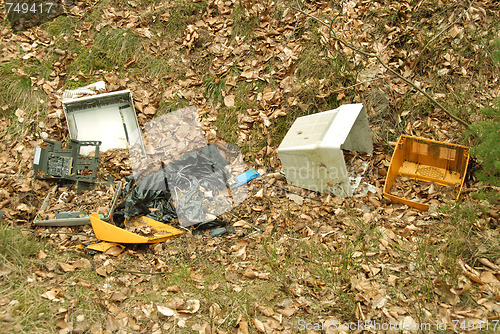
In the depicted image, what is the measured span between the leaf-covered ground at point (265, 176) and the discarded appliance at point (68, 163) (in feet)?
0.98

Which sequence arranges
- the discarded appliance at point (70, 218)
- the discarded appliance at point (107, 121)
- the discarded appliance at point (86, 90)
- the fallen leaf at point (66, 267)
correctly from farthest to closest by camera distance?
the discarded appliance at point (86, 90), the discarded appliance at point (107, 121), the discarded appliance at point (70, 218), the fallen leaf at point (66, 267)

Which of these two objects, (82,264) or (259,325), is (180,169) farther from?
(259,325)

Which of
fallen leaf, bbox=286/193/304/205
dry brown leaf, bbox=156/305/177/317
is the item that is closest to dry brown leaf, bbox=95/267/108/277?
dry brown leaf, bbox=156/305/177/317

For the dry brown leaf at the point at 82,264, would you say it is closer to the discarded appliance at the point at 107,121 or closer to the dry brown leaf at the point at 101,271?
the dry brown leaf at the point at 101,271

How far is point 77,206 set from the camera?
4.30 meters

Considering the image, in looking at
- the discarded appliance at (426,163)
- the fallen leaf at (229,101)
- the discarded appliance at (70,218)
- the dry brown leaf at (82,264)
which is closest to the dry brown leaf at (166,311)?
the dry brown leaf at (82,264)

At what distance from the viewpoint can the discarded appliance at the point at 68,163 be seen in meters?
4.45

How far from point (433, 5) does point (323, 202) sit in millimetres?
2890

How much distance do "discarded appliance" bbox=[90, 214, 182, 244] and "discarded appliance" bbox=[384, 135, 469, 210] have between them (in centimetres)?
224

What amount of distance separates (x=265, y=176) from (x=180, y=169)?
3.26 feet

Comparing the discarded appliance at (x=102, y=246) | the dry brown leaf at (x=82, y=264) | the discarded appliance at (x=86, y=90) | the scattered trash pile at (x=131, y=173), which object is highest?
the discarded appliance at (x=86, y=90)

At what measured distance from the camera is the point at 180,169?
14.5ft

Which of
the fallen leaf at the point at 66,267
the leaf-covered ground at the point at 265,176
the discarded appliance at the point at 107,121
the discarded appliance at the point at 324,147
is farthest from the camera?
the discarded appliance at the point at 107,121

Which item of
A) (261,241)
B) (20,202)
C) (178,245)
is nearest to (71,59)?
(20,202)
